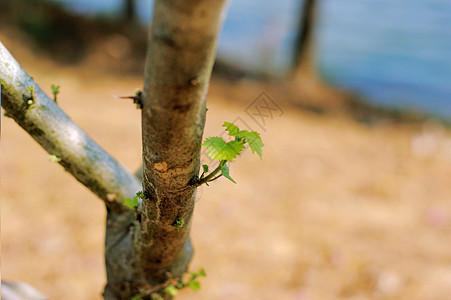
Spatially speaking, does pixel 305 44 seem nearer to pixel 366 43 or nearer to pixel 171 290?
pixel 366 43

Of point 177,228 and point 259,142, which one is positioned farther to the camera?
point 177,228

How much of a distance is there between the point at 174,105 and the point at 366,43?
1313 cm

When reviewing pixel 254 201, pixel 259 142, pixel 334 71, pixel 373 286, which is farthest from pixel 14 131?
pixel 334 71

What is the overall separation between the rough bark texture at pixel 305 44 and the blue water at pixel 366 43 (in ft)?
1.65

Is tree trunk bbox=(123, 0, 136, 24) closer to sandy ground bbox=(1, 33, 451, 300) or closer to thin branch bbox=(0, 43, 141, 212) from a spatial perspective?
sandy ground bbox=(1, 33, 451, 300)

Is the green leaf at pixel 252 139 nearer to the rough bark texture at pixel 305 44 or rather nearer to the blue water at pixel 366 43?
the rough bark texture at pixel 305 44

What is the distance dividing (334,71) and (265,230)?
791 cm

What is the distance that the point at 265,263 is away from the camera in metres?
3.15

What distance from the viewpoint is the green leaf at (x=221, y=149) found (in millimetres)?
926

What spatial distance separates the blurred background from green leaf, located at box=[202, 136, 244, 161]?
1.38ft

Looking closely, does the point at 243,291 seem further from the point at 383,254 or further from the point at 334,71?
the point at 334,71

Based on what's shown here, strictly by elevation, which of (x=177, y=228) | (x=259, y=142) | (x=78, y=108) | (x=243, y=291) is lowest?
(x=177, y=228)

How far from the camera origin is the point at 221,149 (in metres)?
0.94

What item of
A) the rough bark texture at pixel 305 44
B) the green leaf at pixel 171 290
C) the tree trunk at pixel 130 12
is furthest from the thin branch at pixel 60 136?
the tree trunk at pixel 130 12
